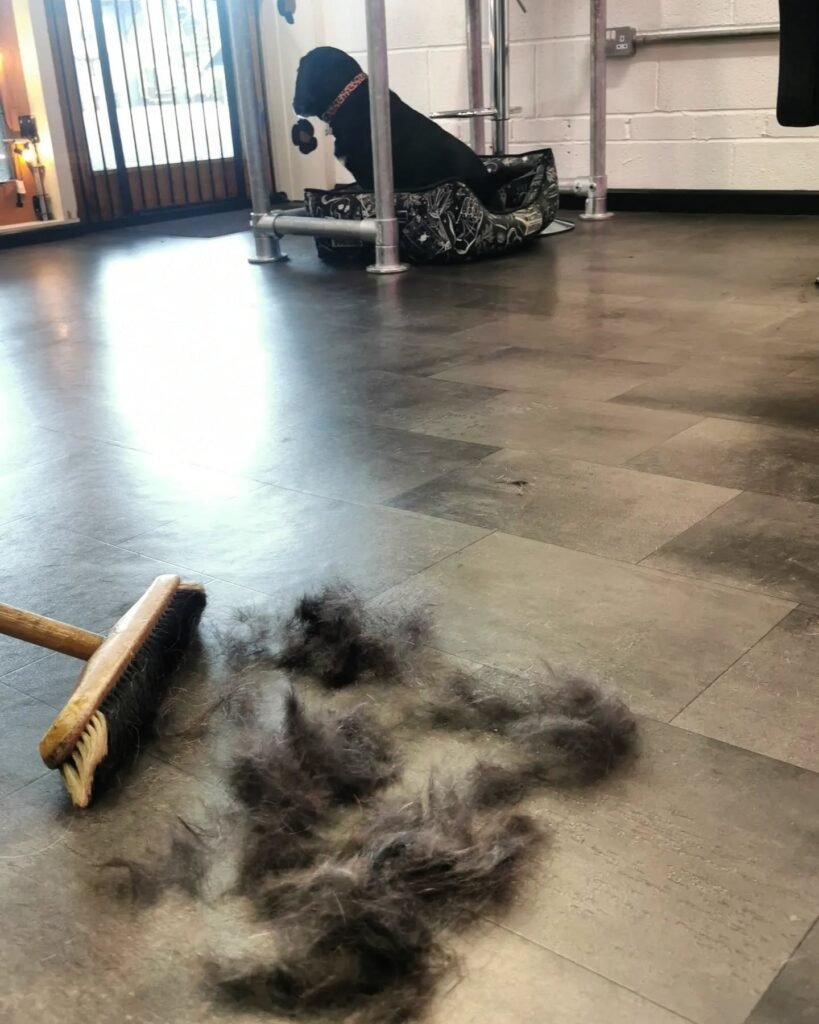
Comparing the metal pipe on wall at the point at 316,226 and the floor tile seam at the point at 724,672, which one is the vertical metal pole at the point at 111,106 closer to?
the metal pipe on wall at the point at 316,226

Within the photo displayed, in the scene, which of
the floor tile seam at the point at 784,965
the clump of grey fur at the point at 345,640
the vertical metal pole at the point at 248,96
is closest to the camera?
the floor tile seam at the point at 784,965

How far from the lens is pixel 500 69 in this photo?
5020mm

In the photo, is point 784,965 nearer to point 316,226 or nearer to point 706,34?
point 316,226

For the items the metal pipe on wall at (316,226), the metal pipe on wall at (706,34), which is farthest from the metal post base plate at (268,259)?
the metal pipe on wall at (706,34)

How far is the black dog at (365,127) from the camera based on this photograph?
4.25m

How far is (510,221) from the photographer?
14.2ft

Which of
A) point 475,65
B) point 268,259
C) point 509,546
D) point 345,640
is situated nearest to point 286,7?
point 475,65

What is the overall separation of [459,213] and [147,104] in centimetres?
298

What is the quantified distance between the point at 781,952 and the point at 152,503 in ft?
4.62

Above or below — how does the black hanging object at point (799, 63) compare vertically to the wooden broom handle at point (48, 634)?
above

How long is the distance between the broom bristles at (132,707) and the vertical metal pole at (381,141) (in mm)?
2872

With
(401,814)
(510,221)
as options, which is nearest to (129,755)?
(401,814)

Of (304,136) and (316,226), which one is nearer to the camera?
(316,226)

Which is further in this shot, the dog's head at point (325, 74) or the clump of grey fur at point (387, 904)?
the dog's head at point (325, 74)
